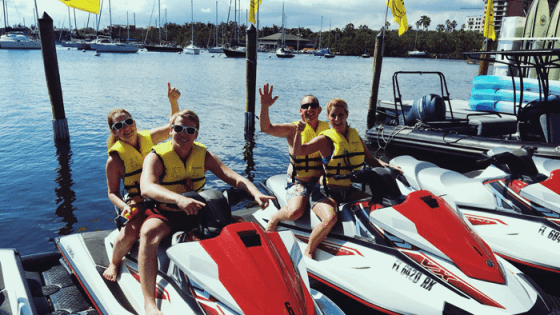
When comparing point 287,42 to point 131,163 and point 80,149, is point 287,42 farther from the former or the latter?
point 131,163

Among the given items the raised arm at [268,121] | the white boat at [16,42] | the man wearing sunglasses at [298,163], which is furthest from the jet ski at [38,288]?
the white boat at [16,42]

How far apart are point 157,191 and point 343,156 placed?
5.95 ft

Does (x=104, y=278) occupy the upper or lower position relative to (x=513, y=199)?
lower

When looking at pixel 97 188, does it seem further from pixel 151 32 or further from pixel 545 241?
pixel 151 32

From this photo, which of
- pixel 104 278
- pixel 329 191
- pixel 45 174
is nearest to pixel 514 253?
pixel 329 191

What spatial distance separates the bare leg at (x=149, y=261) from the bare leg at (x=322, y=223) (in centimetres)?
143

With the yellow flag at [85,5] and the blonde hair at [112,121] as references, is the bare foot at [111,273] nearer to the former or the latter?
the blonde hair at [112,121]

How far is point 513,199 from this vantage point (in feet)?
15.0

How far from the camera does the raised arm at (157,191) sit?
2453 millimetres

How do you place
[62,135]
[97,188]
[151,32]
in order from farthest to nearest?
[151,32] → [62,135] → [97,188]

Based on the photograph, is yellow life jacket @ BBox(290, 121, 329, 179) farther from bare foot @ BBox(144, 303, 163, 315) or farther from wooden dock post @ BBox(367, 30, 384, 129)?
wooden dock post @ BBox(367, 30, 384, 129)

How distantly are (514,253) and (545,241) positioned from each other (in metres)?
0.30

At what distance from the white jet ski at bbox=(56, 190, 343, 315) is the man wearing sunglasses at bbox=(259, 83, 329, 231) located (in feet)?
3.88

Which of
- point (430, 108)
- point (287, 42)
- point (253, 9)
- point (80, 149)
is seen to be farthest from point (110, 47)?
point (430, 108)
